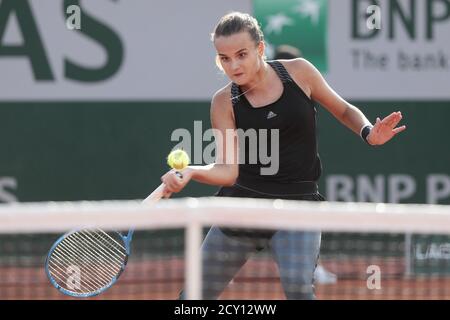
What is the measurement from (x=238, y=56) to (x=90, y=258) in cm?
113

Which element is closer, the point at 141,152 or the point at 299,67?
the point at 299,67

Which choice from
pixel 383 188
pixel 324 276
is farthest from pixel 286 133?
pixel 383 188

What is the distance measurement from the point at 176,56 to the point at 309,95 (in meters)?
4.31

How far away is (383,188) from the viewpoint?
27.6 ft

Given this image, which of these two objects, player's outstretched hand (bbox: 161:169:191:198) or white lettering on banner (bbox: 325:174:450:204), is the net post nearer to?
player's outstretched hand (bbox: 161:169:191:198)

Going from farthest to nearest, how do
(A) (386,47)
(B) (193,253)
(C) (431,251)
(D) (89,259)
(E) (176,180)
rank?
(A) (386,47) → (C) (431,251) → (D) (89,259) → (E) (176,180) → (B) (193,253)

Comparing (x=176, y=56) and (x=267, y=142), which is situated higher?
(x=176, y=56)

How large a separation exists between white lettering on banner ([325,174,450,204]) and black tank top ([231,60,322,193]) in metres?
4.14

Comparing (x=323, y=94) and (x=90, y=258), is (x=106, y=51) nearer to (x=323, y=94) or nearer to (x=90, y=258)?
(x=90, y=258)

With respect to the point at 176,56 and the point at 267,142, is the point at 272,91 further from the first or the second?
the point at 176,56

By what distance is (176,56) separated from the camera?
337 inches

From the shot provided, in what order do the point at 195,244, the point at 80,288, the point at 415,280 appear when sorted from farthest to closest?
1. the point at 415,280
2. the point at 80,288
3. the point at 195,244

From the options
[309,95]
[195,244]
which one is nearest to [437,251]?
[309,95]

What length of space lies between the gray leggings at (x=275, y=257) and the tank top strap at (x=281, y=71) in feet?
2.20
